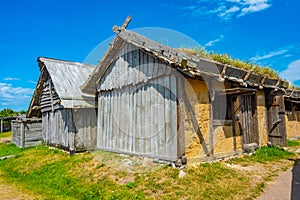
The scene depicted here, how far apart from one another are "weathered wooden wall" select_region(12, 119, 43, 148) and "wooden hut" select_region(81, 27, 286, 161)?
611 cm

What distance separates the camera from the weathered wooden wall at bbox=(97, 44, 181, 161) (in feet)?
25.7

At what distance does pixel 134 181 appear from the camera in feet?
22.8

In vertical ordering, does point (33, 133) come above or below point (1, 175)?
above

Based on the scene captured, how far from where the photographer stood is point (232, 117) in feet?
31.6

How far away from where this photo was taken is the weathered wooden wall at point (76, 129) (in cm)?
1179

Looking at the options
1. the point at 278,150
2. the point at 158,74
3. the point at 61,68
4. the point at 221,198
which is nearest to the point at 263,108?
the point at 278,150

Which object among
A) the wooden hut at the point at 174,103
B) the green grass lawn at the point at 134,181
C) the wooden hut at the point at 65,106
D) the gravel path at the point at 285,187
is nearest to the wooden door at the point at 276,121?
the wooden hut at the point at 174,103

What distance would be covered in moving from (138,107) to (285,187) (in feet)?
17.8

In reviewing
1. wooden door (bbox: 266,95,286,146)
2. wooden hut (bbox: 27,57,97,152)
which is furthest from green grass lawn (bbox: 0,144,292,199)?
wooden hut (bbox: 27,57,97,152)

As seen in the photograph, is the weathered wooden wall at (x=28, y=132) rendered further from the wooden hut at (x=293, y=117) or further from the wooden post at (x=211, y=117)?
the wooden hut at (x=293, y=117)

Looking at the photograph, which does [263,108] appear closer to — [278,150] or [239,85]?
[278,150]

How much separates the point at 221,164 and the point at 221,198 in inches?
104

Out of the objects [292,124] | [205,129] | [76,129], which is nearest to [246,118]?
[205,129]

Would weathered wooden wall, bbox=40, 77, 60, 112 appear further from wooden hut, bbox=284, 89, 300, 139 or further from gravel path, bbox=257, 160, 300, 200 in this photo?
wooden hut, bbox=284, 89, 300, 139
